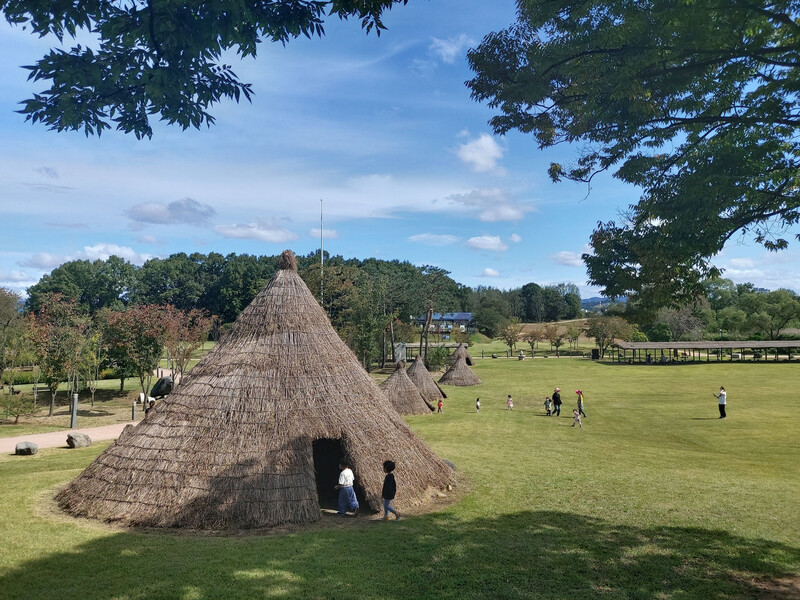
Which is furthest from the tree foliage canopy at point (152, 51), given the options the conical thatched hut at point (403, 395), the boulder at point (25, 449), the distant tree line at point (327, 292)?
the distant tree line at point (327, 292)

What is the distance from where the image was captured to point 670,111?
10.5 m

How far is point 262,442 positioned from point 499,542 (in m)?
6.21

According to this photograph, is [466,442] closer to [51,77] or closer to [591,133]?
[591,133]

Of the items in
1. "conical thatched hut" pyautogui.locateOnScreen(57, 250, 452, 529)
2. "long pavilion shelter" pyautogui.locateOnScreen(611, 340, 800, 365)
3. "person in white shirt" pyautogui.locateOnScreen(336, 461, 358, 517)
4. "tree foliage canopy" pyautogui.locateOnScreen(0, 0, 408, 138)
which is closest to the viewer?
"tree foliage canopy" pyautogui.locateOnScreen(0, 0, 408, 138)

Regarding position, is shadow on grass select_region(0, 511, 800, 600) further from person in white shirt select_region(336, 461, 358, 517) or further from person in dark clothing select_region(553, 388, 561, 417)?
person in dark clothing select_region(553, 388, 561, 417)

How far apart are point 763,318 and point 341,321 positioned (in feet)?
225

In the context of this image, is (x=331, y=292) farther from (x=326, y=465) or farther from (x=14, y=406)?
(x=326, y=465)

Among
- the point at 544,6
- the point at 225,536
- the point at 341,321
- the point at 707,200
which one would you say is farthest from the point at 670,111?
the point at 341,321

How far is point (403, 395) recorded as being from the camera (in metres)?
32.3

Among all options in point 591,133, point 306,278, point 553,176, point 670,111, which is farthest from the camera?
point 306,278

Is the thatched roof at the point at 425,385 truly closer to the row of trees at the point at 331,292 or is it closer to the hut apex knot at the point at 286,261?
the row of trees at the point at 331,292

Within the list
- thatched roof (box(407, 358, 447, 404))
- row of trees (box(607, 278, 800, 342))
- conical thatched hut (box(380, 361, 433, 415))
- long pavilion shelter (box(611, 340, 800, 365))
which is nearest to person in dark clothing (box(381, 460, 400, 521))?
conical thatched hut (box(380, 361, 433, 415))

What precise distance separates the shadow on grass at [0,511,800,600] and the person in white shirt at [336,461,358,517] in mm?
747

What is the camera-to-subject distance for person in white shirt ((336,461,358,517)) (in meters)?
12.7
